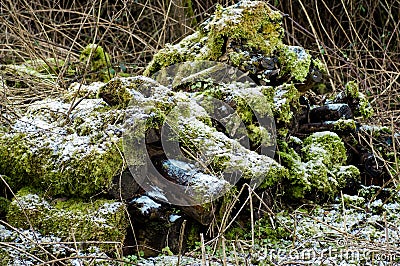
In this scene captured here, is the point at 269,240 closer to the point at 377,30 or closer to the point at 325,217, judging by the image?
the point at 325,217

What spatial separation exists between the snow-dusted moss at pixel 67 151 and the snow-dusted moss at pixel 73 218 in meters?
0.08

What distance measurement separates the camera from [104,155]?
221 centimetres

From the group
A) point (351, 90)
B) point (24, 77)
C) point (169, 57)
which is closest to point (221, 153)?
point (169, 57)

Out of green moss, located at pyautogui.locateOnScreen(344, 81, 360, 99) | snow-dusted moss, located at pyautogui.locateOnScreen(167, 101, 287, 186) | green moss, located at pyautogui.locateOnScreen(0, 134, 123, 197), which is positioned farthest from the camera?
green moss, located at pyautogui.locateOnScreen(344, 81, 360, 99)

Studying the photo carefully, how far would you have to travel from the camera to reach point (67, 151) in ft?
7.43

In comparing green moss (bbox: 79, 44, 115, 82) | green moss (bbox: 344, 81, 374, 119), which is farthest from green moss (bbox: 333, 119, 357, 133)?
green moss (bbox: 79, 44, 115, 82)

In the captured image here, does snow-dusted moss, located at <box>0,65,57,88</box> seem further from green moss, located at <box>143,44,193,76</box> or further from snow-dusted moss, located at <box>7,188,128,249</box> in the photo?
snow-dusted moss, located at <box>7,188,128,249</box>

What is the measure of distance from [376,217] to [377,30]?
4.06m

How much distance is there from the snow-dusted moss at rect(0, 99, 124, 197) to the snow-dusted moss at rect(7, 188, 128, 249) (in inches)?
3.1

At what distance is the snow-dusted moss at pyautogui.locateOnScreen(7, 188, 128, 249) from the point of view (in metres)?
2.07

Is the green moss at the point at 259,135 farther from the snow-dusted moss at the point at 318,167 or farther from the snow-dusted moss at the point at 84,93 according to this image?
the snow-dusted moss at the point at 84,93

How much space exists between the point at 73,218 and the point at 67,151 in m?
0.36

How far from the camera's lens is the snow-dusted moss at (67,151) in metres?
2.19

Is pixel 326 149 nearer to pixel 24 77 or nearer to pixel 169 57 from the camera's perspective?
pixel 169 57
